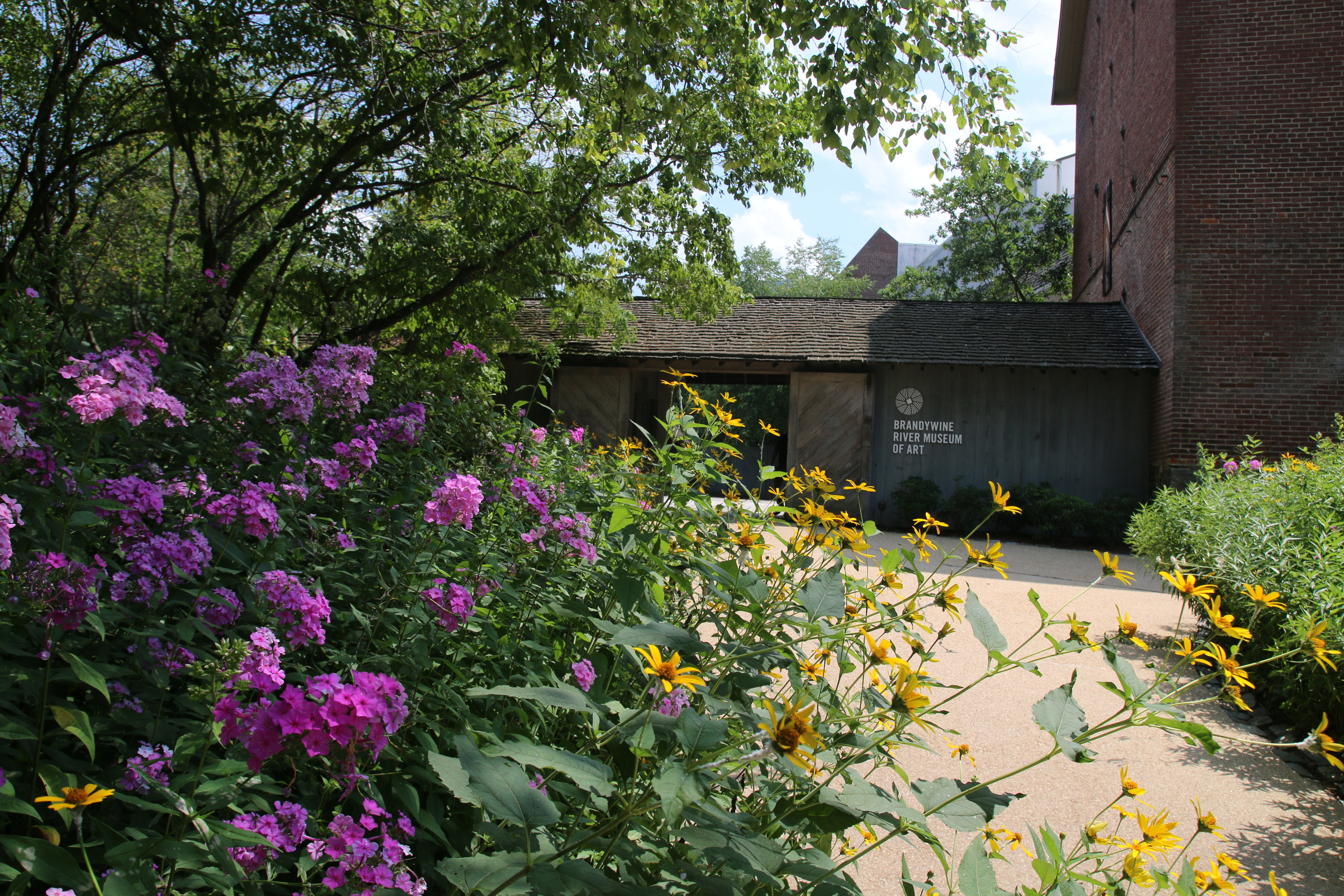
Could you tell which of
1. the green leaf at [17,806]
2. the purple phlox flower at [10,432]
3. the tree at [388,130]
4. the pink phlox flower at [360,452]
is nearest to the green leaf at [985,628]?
the green leaf at [17,806]

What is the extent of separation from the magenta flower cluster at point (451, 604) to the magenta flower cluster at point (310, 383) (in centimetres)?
93

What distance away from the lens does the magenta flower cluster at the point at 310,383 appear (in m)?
2.11

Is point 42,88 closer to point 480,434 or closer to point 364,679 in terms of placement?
point 480,434

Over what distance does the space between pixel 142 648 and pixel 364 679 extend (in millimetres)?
587

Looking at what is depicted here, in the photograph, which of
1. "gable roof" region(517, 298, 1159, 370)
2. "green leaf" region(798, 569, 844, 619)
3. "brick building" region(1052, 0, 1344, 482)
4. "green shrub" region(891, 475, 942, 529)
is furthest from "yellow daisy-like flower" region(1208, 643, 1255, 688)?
"gable roof" region(517, 298, 1159, 370)

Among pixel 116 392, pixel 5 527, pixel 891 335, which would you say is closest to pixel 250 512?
pixel 116 392

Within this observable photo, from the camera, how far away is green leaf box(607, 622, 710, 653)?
3.79ft

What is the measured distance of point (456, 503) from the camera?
1534mm

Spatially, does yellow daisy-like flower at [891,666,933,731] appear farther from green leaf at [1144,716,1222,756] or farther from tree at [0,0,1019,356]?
tree at [0,0,1019,356]

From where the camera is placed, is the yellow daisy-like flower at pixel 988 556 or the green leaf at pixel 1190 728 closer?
the green leaf at pixel 1190 728

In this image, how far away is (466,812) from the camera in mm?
1475

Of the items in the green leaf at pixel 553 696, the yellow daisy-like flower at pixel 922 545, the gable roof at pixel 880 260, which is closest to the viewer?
the green leaf at pixel 553 696

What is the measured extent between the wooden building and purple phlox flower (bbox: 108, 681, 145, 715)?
13581mm

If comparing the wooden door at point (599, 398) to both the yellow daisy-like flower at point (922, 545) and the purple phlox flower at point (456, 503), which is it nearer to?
the yellow daisy-like flower at point (922, 545)
